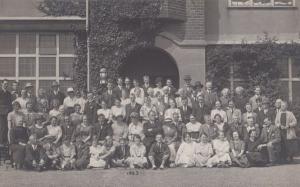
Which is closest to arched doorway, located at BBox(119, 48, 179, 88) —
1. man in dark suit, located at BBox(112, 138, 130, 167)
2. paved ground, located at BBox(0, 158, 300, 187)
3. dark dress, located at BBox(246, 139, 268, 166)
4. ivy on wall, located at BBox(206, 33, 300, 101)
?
ivy on wall, located at BBox(206, 33, 300, 101)

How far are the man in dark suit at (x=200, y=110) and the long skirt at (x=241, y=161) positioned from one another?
1463 millimetres

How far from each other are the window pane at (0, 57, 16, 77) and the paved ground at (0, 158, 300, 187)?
556 centimetres

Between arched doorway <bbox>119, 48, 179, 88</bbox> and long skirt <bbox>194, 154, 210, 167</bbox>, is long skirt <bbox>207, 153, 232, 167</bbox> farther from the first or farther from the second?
arched doorway <bbox>119, 48, 179, 88</bbox>

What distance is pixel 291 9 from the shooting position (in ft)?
63.0

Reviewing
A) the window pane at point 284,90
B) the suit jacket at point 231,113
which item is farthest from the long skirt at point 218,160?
the window pane at point 284,90

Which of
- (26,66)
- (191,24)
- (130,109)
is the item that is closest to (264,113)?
(130,109)

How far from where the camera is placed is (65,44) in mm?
18734

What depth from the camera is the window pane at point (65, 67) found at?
61.3 ft

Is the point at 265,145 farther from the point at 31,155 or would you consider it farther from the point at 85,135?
the point at 31,155

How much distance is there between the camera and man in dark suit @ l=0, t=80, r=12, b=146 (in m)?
15.4

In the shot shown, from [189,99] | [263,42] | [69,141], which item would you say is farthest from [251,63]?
[69,141]

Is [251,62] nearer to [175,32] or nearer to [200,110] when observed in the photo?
[175,32]

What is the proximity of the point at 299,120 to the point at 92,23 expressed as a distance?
23.6 ft

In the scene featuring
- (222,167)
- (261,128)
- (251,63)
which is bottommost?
(222,167)
